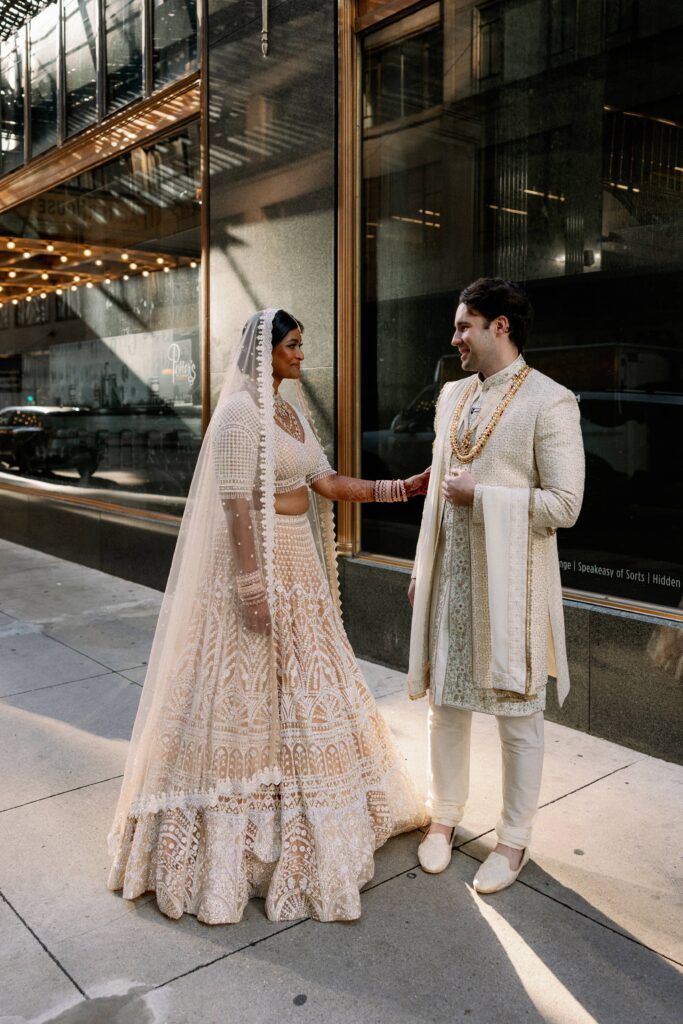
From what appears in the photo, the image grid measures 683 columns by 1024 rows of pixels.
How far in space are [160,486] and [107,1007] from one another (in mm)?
6517

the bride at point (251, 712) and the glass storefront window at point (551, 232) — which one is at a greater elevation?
the glass storefront window at point (551, 232)

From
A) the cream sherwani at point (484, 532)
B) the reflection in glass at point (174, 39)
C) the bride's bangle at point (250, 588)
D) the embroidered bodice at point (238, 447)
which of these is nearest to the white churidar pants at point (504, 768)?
the cream sherwani at point (484, 532)

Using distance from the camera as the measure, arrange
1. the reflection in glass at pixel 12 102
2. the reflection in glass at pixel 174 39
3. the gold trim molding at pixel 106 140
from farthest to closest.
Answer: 1. the reflection in glass at pixel 12 102
2. the gold trim molding at pixel 106 140
3. the reflection in glass at pixel 174 39

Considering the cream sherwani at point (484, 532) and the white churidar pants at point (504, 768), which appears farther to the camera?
the white churidar pants at point (504, 768)

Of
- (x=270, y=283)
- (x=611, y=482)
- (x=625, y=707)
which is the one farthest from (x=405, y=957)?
(x=270, y=283)

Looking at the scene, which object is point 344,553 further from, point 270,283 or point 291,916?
point 291,916

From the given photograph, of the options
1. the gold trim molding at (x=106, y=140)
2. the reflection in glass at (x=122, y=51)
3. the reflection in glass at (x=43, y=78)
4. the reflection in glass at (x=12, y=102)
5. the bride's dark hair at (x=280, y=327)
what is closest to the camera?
the bride's dark hair at (x=280, y=327)

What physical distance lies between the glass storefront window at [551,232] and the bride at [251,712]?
2207 millimetres

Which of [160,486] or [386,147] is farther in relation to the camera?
[160,486]

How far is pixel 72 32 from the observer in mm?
9570

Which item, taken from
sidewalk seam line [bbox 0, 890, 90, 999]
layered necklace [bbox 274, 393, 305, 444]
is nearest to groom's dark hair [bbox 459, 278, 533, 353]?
layered necklace [bbox 274, 393, 305, 444]

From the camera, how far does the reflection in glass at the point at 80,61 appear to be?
9.16 metres

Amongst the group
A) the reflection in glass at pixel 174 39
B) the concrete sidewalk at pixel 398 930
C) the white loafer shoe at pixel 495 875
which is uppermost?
the reflection in glass at pixel 174 39

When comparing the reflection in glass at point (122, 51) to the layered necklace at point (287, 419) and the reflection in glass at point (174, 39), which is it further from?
the layered necklace at point (287, 419)
